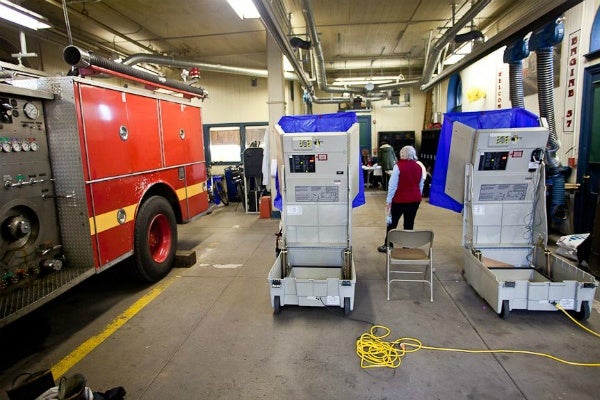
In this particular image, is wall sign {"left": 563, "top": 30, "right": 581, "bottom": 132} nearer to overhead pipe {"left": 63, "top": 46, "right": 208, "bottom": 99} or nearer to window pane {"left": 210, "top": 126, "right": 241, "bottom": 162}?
overhead pipe {"left": 63, "top": 46, "right": 208, "bottom": 99}

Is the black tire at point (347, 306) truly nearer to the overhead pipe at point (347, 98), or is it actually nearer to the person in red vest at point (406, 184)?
the person in red vest at point (406, 184)

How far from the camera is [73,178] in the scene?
3264mm

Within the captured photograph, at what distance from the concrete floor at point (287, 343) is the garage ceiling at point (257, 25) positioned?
3.53m

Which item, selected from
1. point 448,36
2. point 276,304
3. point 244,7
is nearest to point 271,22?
point 244,7

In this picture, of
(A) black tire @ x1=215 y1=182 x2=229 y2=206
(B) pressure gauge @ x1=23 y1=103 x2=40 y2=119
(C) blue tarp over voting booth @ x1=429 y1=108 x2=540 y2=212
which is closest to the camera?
(B) pressure gauge @ x1=23 y1=103 x2=40 y2=119

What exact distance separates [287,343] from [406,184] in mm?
2753

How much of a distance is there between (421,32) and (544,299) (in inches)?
302

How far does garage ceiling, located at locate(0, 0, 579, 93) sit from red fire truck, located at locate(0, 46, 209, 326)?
2.09 metres

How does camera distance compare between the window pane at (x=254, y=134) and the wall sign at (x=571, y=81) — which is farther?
the window pane at (x=254, y=134)

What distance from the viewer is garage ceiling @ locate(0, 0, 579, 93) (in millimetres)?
6402

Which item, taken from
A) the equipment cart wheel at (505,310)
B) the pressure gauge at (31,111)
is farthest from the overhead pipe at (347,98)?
the equipment cart wheel at (505,310)

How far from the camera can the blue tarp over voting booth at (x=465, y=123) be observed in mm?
3953

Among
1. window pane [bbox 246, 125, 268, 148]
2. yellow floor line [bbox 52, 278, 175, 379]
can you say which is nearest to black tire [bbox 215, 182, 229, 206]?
window pane [bbox 246, 125, 268, 148]

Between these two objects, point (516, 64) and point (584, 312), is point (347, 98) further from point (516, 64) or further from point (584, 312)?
point (584, 312)
